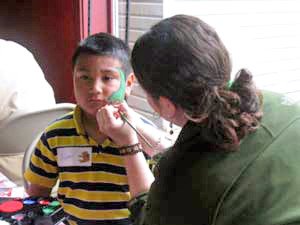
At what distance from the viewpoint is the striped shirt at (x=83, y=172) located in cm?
113

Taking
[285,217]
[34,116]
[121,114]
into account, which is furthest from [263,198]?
[34,116]

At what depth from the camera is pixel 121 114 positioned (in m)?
1.05

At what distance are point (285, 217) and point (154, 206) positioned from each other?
0.69 ft

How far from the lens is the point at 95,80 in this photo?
3.67 ft

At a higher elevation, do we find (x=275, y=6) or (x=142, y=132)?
(x=275, y=6)

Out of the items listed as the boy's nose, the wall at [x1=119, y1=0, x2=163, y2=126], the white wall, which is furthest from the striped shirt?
the white wall

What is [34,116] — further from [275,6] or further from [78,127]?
[275,6]

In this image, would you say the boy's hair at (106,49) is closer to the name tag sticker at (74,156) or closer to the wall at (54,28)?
the name tag sticker at (74,156)

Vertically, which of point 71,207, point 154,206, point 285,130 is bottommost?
point 71,207

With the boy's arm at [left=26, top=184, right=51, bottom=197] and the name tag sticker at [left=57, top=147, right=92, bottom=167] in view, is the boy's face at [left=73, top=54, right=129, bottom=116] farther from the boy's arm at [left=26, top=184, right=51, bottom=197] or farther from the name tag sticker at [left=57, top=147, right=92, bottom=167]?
the boy's arm at [left=26, top=184, right=51, bottom=197]

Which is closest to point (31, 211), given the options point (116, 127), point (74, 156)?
point (74, 156)

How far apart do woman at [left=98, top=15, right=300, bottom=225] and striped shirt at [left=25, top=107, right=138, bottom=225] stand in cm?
35

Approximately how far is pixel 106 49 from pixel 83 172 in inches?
11.8

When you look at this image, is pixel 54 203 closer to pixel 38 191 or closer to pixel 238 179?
pixel 38 191
